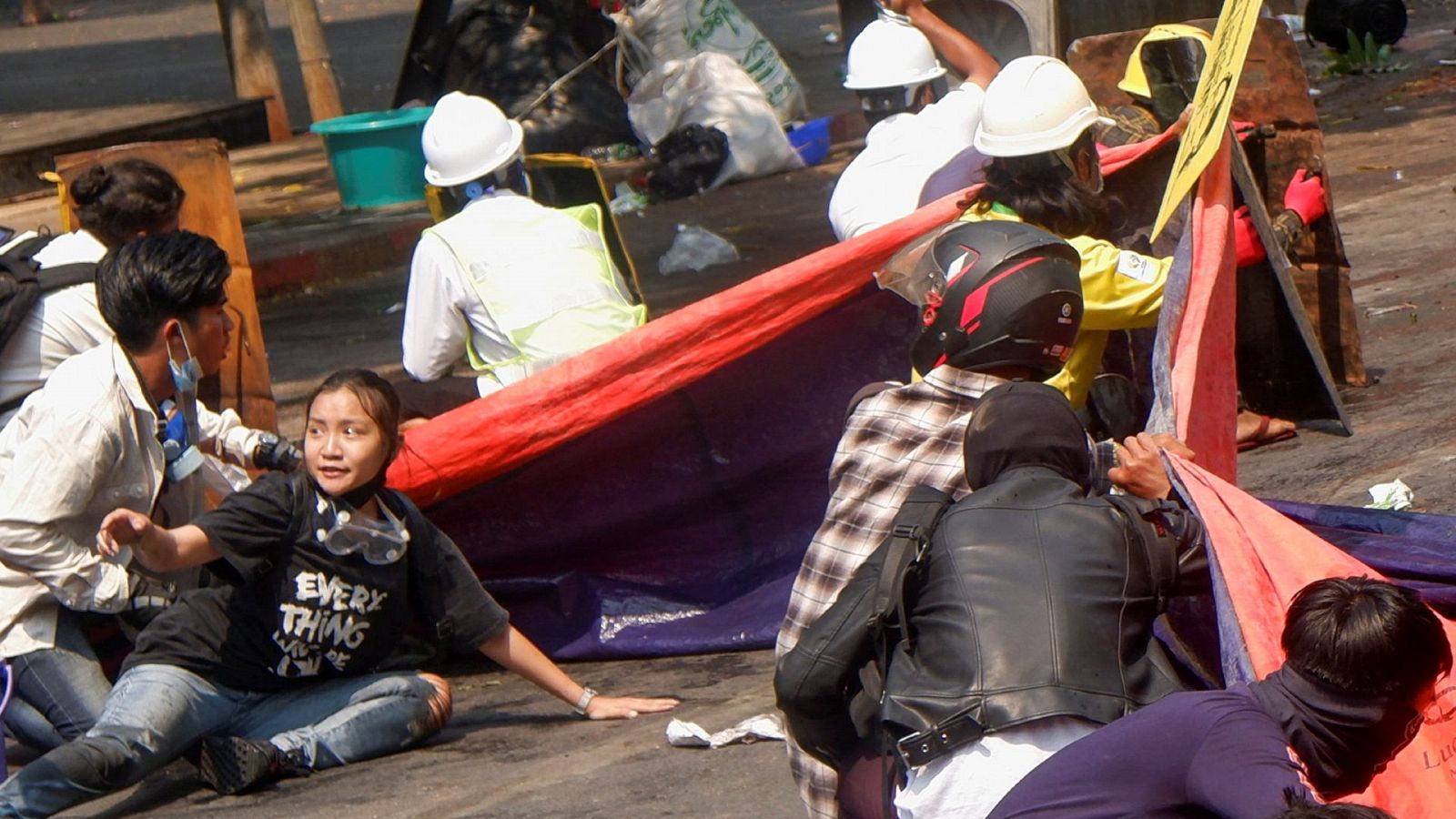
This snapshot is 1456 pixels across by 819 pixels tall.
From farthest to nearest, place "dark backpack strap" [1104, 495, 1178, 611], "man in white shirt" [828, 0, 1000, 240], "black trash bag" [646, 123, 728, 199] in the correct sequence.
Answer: "black trash bag" [646, 123, 728, 199], "man in white shirt" [828, 0, 1000, 240], "dark backpack strap" [1104, 495, 1178, 611]

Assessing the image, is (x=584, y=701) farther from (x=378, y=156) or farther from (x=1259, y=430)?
(x=378, y=156)

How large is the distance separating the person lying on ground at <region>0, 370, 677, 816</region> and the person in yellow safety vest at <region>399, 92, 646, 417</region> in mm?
913

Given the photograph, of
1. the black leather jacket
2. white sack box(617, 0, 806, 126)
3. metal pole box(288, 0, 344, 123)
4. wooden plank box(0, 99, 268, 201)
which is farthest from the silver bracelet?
wooden plank box(0, 99, 268, 201)

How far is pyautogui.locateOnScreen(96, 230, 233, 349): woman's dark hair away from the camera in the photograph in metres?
4.25

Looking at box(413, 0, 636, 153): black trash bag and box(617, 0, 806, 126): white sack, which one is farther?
box(617, 0, 806, 126): white sack

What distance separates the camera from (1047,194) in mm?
4406

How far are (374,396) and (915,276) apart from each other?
1.34m

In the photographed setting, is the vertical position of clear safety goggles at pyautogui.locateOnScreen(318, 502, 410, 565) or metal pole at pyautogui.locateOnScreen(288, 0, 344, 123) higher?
metal pole at pyautogui.locateOnScreen(288, 0, 344, 123)

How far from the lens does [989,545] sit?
2668 mm

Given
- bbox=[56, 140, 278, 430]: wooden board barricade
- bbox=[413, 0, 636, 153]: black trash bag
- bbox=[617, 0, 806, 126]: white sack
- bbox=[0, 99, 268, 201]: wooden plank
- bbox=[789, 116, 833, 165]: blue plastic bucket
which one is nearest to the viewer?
bbox=[56, 140, 278, 430]: wooden board barricade

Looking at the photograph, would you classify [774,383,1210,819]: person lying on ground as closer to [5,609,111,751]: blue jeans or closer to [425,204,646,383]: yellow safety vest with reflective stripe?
[5,609,111,751]: blue jeans

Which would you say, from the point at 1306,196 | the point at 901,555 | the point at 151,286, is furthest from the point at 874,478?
the point at 1306,196

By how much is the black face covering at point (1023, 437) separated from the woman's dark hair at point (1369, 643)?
0.55 m

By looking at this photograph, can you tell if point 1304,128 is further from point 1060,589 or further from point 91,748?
point 91,748
